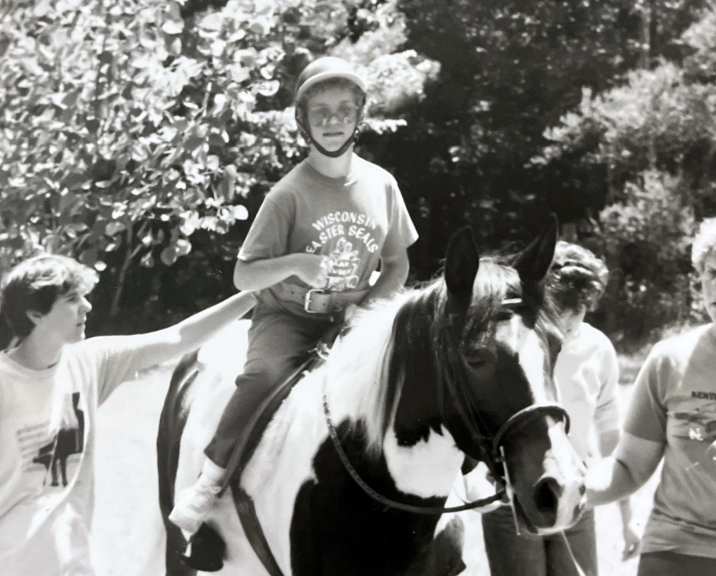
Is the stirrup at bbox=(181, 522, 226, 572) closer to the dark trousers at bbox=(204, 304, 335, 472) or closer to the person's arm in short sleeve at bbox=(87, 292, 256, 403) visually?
the dark trousers at bbox=(204, 304, 335, 472)

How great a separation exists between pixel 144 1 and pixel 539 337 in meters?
2.68

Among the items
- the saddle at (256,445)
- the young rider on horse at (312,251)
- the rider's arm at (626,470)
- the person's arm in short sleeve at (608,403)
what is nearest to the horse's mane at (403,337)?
the saddle at (256,445)

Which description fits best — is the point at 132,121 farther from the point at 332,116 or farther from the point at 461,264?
the point at 461,264

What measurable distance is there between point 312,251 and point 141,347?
647 millimetres

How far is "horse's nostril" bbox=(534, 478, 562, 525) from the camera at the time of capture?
1785mm

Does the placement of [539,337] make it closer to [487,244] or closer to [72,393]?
[72,393]

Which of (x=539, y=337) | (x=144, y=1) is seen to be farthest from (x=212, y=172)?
(x=539, y=337)

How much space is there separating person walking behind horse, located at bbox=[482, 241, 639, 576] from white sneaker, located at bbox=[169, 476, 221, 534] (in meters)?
0.96

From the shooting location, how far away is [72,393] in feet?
8.34

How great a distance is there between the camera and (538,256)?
2078mm

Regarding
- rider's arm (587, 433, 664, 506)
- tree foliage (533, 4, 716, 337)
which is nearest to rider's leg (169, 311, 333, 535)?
rider's arm (587, 433, 664, 506)

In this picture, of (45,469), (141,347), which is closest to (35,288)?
(141,347)

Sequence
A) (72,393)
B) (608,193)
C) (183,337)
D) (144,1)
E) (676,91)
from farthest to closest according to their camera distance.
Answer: (676,91), (608,193), (144,1), (183,337), (72,393)

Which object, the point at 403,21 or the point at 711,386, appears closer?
the point at 711,386
